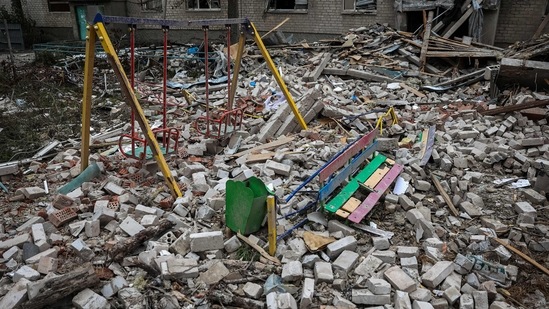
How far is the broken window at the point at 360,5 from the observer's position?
15.9 meters

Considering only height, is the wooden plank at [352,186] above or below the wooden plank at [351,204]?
above

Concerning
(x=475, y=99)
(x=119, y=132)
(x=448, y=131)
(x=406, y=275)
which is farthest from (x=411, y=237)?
(x=475, y=99)

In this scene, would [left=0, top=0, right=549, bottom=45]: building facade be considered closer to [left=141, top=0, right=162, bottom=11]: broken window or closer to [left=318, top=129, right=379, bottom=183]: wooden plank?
[left=141, top=0, right=162, bottom=11]: broken window

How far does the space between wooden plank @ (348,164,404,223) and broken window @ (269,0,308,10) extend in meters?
13.4

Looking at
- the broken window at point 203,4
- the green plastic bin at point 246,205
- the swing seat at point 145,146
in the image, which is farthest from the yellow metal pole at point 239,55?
the broken window at point 203,4

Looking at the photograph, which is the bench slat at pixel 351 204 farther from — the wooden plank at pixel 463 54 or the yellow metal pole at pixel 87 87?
the wooden plank at pixel 463 54

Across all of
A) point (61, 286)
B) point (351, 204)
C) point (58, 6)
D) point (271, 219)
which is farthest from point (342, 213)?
point (58, 6)

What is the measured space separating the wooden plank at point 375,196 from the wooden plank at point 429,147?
624 millimetres

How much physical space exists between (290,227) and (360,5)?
13898 mm

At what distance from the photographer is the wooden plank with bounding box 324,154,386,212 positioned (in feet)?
14.4

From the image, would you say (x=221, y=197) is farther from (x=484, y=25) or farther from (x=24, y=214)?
(x=484, y=25)

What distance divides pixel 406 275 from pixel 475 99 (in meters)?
7.07

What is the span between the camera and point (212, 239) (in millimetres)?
3934

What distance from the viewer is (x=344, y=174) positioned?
4.70 m
